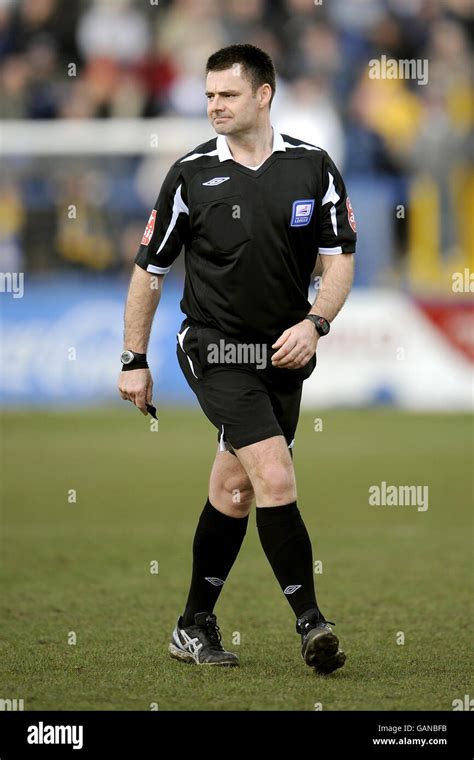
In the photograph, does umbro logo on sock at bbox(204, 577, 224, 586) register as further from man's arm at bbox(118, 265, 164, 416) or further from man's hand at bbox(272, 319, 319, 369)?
Result: man's hand at bbox(272, 319, 319, 369)

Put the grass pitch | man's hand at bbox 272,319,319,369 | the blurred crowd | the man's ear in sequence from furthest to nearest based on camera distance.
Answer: the blurred crowd → the man's ear → man's hand at bbox 272,319,319,369 → the grass pitch

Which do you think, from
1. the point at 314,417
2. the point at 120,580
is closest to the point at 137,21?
the point at 314,417

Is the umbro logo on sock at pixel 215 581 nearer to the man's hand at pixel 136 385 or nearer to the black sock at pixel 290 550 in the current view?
the black sock at pixel 290 550

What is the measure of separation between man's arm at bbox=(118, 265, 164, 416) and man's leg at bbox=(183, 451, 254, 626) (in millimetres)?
432

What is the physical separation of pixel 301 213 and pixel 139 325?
0.85 metres

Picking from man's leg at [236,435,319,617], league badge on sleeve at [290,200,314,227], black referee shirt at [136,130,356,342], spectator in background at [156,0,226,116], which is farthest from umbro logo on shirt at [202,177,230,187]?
spectator in background at [156,0,226,116]

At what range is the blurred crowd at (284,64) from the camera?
18.9 metres

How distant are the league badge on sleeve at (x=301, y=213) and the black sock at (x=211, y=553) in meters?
1.29

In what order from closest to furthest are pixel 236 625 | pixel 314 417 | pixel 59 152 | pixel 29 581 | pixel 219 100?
pixel 219 100
pixel 236 625
pixel 29 581
pixel 314 417
pixel 59 152

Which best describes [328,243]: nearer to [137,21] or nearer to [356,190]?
[356,190]

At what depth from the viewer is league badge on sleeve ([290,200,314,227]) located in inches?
231

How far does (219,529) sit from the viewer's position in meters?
6.19

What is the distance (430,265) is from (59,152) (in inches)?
200

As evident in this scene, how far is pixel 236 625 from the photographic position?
6980 mm
